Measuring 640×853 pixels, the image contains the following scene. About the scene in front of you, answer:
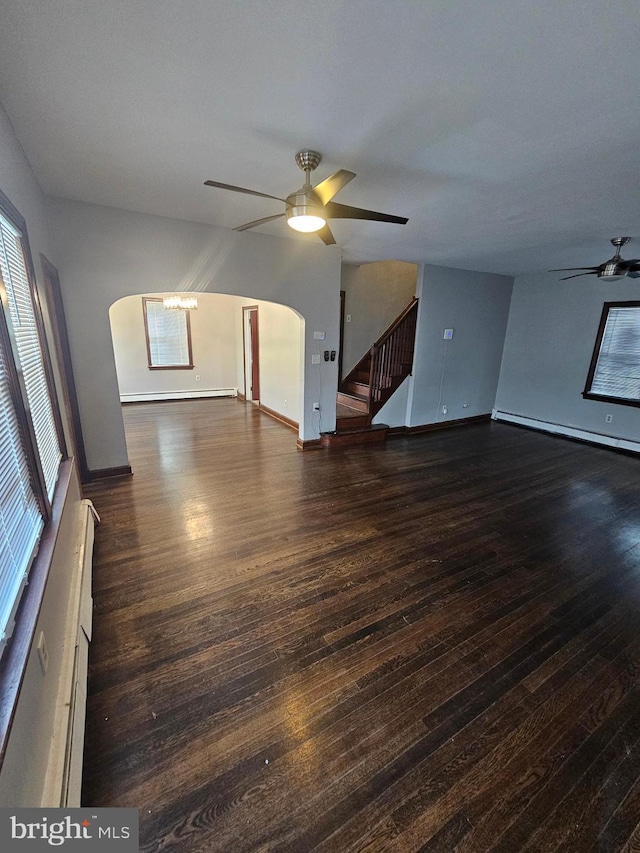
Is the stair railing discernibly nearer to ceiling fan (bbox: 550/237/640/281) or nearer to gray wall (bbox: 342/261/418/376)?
gray wall (bbox: 342/261/418/376)

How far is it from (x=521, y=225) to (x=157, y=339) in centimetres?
708

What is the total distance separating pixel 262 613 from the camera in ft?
7.29

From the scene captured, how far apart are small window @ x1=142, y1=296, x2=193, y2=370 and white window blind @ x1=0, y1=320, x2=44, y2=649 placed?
6.76 m

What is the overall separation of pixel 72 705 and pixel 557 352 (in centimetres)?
766

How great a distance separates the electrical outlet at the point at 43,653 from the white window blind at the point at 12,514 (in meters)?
0.19

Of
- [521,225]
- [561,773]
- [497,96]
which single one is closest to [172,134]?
[497,96]

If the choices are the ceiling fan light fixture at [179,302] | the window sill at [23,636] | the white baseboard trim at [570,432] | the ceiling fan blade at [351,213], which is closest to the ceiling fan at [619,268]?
the white baseboard trim at [570,432]

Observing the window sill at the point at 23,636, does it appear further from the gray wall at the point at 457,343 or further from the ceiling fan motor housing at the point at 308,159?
the gray wall at the point at 457,343

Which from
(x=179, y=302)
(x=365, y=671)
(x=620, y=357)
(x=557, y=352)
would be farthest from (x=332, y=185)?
(x=557, y=352)

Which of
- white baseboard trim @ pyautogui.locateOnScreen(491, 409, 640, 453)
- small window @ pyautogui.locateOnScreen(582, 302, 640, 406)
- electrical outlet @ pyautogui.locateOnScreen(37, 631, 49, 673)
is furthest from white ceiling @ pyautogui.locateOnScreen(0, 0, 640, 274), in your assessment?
white baseboard trim @ pyautogui.locateOnScreen(491, 409, 640, 453)

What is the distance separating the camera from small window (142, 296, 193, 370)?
755 centimetres

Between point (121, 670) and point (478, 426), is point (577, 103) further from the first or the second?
point (478, 426)

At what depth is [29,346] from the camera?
2053mm

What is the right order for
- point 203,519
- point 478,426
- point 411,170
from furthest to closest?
point 478,426 < point 203,519 < point 411,170
